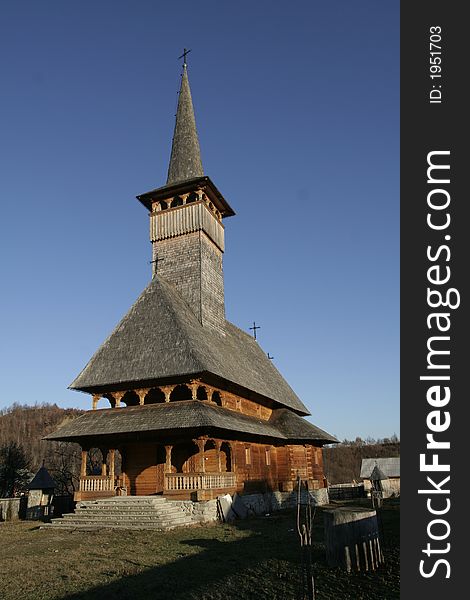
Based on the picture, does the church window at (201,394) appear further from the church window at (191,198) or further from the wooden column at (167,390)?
the church window at (191,198)

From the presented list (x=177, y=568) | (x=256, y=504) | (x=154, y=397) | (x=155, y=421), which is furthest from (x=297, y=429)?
(x=177, y=568)

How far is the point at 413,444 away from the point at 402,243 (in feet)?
8.63

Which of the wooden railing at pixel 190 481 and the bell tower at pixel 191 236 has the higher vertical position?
the bell tower at pixel 191 236

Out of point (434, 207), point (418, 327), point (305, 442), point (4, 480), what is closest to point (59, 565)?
point (418, 327)

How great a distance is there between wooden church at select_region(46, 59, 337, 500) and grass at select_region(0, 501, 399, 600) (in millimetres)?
5054

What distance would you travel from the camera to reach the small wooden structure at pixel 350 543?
9766mm

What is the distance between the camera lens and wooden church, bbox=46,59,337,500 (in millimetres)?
20734

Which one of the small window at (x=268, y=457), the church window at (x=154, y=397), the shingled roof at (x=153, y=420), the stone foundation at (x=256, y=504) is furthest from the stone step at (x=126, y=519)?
the small window at (x=268, y=457)

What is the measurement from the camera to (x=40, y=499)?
25.1 metres

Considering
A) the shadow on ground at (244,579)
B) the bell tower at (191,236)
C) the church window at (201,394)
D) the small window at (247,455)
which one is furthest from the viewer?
the bell tower at (191,236)

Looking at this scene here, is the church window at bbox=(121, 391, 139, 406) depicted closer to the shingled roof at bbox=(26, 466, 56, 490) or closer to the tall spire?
the shingled roof at bbox=(26, 466, 56, 490)

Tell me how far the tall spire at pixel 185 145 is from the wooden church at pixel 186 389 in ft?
0.29

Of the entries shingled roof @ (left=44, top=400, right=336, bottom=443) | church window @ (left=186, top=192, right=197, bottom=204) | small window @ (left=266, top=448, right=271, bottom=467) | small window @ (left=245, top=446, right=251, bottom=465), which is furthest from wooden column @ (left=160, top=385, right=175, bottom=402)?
church window @ (left=186, top=192, right=197, bottom=204)

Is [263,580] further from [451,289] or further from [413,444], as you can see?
[451,289]
